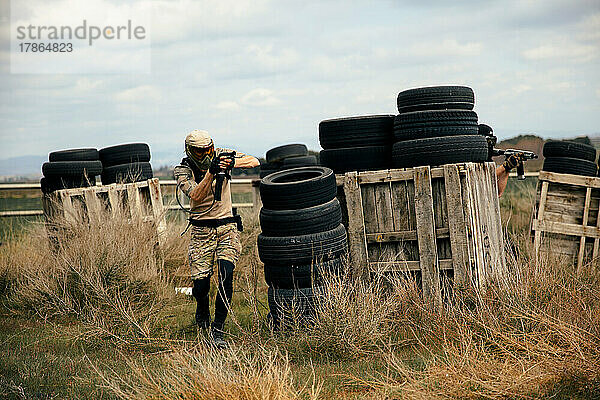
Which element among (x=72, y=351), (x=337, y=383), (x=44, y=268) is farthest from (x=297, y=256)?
(x=44, y=268)

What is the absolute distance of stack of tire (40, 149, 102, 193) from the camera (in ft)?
40.3

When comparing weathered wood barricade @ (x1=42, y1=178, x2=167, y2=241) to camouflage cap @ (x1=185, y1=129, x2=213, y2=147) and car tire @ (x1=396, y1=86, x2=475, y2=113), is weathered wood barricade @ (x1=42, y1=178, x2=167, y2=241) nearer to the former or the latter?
camouflage cap @ (x1=185, y1=129, x2=213, y2=147)

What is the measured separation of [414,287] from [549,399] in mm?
2711

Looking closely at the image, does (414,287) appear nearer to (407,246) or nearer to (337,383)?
(407,246)

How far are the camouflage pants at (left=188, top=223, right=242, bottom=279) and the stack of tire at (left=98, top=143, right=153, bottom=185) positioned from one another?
17.7ft

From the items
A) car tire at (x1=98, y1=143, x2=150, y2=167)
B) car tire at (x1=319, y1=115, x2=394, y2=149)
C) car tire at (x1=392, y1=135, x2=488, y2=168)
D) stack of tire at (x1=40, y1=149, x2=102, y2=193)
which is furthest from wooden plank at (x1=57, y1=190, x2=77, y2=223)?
car tire at (x1=392, y1=135, x2=488, y2=168)

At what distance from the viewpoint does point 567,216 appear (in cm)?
1090

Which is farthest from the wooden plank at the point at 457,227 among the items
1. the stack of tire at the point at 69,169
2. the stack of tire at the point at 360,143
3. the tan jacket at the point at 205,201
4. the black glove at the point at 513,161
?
the stack of tire at the point at 69,169

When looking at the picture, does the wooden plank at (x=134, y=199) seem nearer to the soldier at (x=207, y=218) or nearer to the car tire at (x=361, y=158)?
the soldier at (x=207, y=218)

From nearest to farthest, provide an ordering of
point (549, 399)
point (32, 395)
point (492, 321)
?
1. point (549, 399)
2. point (32, 395)
3. point (492, 321)

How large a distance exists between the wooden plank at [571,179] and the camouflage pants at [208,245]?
19.3 ft

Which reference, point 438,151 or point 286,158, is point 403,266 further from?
point 286,158

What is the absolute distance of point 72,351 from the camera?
7.30 metres

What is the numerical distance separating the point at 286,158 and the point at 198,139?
29.1 feet
